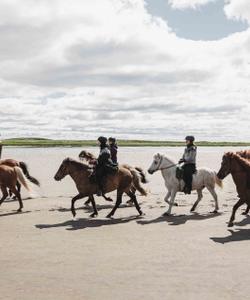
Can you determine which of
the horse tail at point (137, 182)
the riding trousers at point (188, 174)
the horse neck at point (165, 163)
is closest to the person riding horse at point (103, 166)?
the horse neck at point (165, 163)

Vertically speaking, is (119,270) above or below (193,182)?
below

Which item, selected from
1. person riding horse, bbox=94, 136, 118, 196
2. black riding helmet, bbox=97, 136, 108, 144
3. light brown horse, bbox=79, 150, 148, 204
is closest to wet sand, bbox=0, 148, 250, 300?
light brown horse, bbox=79, 150, 148, 204

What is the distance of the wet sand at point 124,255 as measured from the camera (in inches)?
270

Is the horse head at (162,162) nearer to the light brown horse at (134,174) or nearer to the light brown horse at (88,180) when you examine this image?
the light brown horse at (88,180)

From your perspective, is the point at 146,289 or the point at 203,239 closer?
the point at 146,289

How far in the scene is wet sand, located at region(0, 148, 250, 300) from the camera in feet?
22.5

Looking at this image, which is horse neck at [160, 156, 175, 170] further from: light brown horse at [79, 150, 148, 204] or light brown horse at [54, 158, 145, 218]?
light brown horse at [79, 150, 148, 204]

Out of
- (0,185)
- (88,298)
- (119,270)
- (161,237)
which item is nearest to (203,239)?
(161,237)

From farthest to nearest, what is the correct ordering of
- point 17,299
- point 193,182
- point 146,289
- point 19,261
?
1. point 193,182
2. point 19,261
3. point 146,289
4. point 17,299

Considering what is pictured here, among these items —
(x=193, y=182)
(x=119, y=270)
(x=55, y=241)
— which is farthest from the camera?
(x=193, y=182)

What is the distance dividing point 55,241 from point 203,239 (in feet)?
11.3

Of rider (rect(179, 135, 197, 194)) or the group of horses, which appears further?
rider (rect(179, 135, 197, 194))

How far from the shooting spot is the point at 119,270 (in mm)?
7945

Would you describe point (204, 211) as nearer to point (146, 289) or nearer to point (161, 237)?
point (161, 237)
